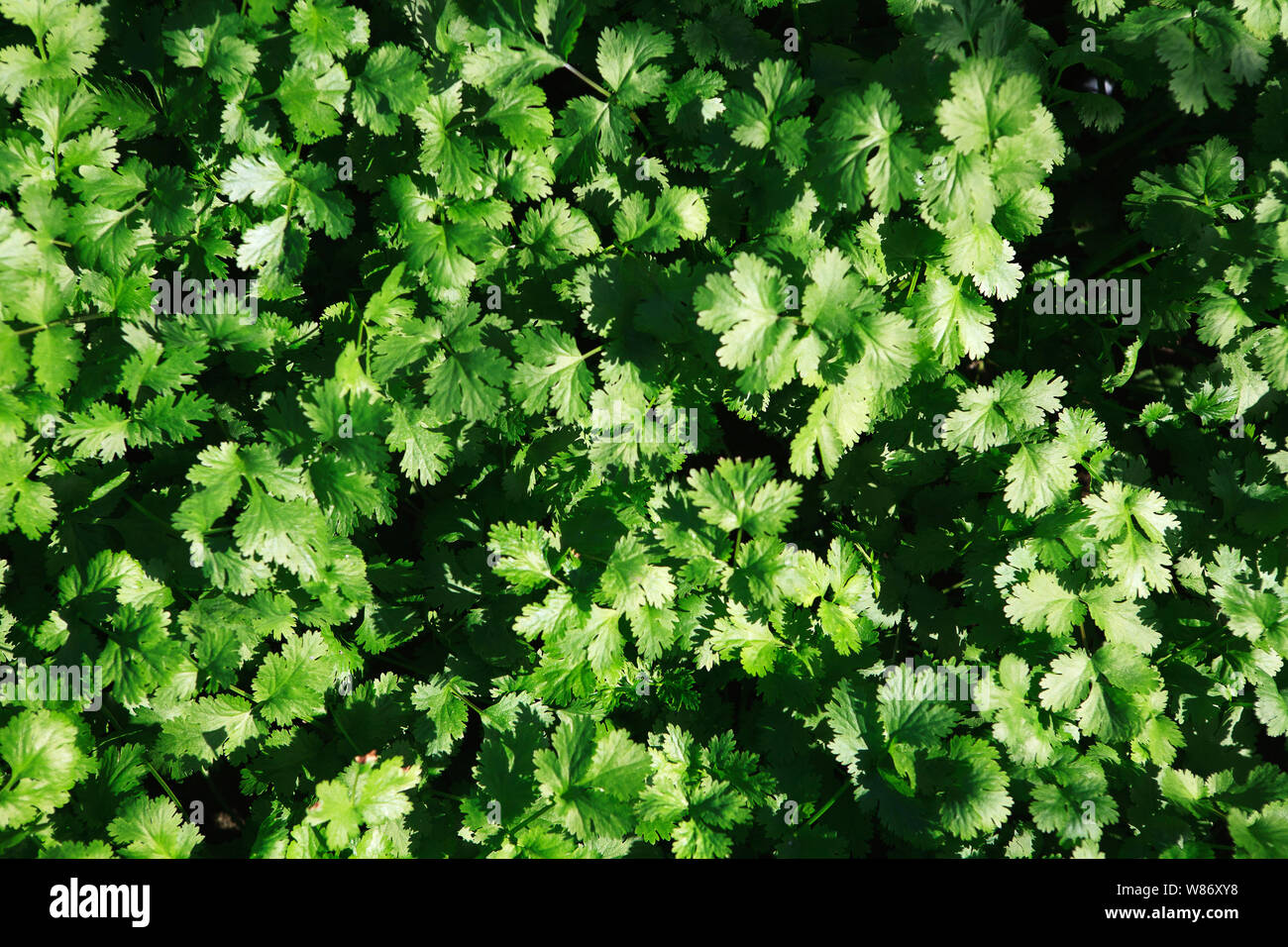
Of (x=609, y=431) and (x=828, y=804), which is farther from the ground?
(x=609, y=431)

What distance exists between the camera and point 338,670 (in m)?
2.42

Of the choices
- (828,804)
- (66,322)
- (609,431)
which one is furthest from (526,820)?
(66,322)

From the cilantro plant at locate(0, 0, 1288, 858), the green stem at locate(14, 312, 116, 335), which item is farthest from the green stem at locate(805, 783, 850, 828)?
the green stem at locate(14, 312, 116, 335)

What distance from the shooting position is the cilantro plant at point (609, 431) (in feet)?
6.79

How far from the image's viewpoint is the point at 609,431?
85.9 inches

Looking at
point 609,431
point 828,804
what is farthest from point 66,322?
point 828,804

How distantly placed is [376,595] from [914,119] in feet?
6.36

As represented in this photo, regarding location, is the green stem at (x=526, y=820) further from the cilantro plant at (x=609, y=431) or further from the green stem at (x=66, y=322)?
the green stem at (x=66, y=322)

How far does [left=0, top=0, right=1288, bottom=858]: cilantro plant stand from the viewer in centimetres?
207

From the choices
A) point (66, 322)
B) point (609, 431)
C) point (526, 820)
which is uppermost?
point (66, 322)

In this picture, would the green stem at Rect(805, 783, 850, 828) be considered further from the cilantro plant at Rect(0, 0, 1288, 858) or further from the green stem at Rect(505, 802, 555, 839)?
the green stem at Rect(505, 802, 555, 839)

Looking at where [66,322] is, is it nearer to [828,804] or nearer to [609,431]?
[609,431]

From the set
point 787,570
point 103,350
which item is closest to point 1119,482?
point 787,570

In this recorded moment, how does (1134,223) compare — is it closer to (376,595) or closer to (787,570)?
(787,570)
